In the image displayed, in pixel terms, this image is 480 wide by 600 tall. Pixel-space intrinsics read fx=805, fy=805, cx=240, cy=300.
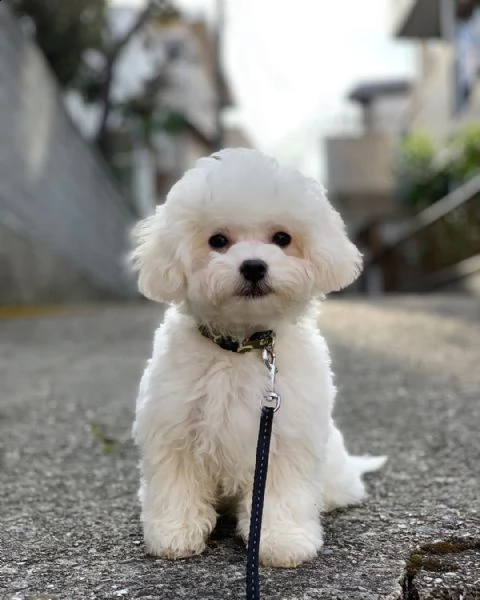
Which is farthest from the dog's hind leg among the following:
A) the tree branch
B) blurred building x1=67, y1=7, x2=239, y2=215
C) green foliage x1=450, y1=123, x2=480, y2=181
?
the tree branch

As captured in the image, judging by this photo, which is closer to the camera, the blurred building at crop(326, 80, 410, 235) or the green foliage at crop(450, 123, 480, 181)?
the green foliage at crop(450, 123, 480, 181)

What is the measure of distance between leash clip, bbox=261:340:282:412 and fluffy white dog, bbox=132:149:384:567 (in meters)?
0.03

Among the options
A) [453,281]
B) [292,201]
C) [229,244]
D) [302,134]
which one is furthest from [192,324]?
[302,134]

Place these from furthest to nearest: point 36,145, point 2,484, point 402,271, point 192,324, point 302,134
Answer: point 302,134 < point 402,271 < point 36,145 < point 2,484 < point 192,324

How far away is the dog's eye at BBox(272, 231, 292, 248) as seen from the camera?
250cm

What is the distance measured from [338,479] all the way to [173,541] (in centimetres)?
70

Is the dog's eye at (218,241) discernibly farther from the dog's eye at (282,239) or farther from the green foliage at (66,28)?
the green foliage at (66,28)

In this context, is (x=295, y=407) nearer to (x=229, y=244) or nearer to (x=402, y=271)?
(x=229, y=244)

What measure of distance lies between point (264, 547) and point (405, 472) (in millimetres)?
1186

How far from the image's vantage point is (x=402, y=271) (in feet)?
60.5

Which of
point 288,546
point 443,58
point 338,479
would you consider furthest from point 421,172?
point 288,546

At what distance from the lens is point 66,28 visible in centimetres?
1500

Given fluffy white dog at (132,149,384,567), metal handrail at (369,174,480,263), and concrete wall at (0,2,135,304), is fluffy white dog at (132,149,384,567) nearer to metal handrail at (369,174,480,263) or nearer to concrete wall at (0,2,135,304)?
concrete wall at (0,2,135,304)

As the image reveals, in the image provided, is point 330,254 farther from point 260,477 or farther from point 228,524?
point 228,524
